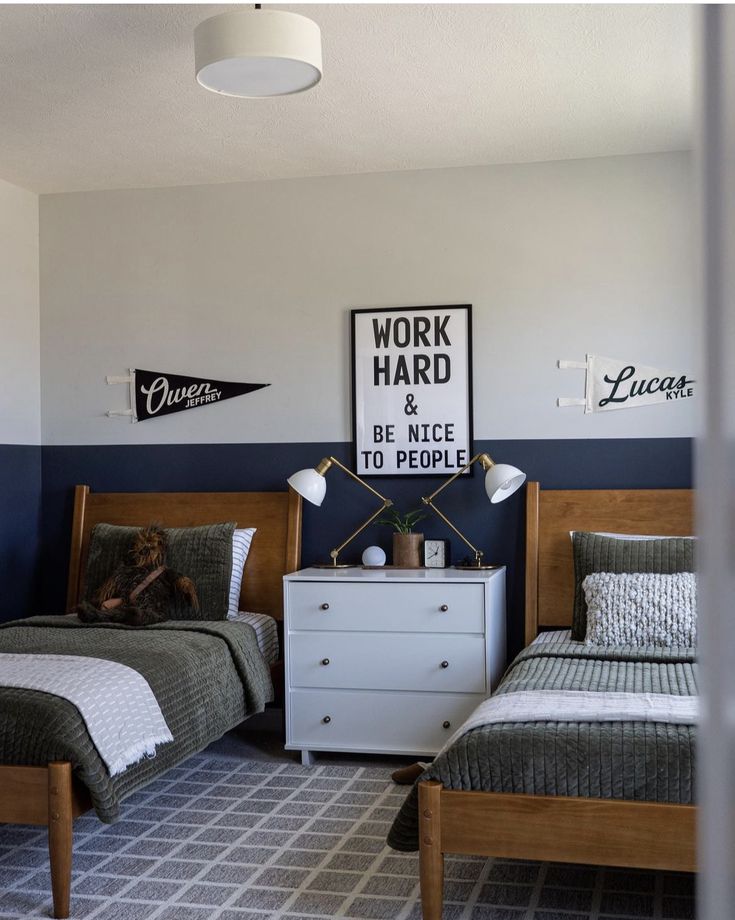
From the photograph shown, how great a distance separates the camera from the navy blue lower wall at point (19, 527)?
4656mm

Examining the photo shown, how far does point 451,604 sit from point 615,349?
1.29 metres

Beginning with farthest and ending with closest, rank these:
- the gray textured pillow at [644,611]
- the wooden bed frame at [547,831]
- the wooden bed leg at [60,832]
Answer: the gray textured pillow at [644,611], the wooden bed leg at [60,832], the wooden bed frame at [547,831]

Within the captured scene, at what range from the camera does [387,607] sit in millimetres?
3963

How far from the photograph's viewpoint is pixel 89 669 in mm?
3070

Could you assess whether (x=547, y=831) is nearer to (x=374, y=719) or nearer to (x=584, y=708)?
(x=584, y=708)

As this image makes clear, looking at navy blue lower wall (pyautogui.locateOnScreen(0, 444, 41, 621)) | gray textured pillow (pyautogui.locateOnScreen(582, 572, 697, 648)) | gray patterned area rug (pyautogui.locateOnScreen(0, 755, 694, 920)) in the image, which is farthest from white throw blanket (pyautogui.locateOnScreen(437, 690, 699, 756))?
navy blue lower wall (pyautogui.locateOnScreen(0, 444, 41, 621))

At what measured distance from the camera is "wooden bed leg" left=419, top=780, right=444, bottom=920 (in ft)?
8.04

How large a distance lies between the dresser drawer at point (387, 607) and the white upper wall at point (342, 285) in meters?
0.80

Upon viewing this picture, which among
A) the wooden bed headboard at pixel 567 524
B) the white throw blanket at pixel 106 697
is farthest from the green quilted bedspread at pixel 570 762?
the wooden bed headboard at pixel 567 524

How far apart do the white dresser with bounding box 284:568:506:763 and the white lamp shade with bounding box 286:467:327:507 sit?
0.33 meters

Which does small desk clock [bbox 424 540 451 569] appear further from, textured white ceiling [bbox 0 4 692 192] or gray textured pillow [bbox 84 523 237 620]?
textured white ceiling [bbox 0 4 692 192]

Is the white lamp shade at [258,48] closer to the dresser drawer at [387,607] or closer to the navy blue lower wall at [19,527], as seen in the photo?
the dresser drawer at [387,607]

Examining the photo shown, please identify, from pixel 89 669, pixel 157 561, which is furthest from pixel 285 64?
pixel 157 561

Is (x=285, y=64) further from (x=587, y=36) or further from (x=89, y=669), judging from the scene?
(x=89, y=669)
